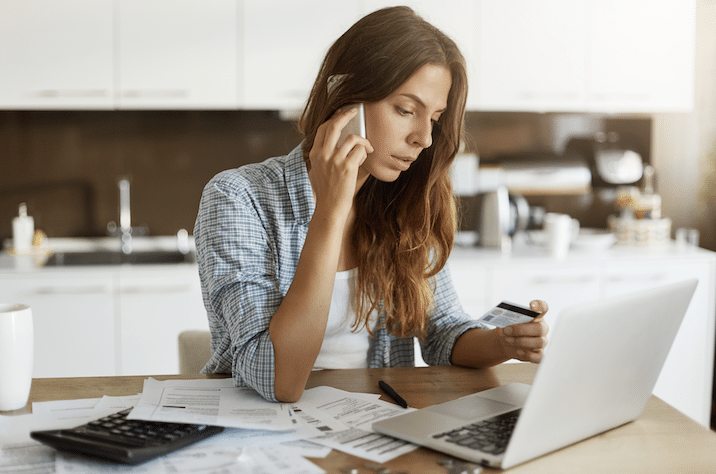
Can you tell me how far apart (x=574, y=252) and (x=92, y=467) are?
2459 millimetres

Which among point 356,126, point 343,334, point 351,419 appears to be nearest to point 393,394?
point 351,419

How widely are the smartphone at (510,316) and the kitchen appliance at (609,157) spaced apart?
7.58 ft

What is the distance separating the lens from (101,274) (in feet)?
8.36

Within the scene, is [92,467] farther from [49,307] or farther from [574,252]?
[574,252]

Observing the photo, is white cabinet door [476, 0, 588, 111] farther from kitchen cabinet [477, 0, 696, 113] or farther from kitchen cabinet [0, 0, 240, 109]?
kitchen cabinet [0, 0, 240, 109]

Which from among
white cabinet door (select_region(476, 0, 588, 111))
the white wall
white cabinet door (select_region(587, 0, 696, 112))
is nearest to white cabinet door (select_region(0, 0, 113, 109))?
white cabinet door (select_region(476, 0, 588, 111))

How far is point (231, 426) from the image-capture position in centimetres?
89

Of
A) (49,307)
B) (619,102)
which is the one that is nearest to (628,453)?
(49,307)

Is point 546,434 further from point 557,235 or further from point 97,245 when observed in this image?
point 97,245

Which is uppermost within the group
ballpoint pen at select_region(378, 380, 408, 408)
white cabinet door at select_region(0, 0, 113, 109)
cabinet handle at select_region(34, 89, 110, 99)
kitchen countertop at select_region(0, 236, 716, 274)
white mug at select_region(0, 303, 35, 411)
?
white cabinet door at select_region(0, 0, 113, 109)

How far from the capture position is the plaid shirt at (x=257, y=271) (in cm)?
111

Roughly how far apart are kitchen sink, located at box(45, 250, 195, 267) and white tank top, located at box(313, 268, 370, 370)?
156 centimetres

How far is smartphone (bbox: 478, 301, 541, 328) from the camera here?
1180 millimetres

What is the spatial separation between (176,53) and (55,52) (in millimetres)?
479
